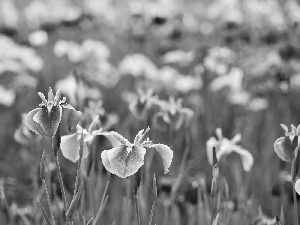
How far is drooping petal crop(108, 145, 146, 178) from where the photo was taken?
125 cm

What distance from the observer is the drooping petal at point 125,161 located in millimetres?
1248

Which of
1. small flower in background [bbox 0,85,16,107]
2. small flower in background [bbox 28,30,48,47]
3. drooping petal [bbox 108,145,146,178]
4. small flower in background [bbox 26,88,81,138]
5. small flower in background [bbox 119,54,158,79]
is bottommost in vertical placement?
drooping petal [bbox 108,145,146,178]

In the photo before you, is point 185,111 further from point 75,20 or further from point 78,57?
point 75,20

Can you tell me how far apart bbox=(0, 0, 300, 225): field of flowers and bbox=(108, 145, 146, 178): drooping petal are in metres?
0.09

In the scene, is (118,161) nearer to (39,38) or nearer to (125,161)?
(125,161)

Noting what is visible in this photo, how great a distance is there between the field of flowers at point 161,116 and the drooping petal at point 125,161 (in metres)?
0.09

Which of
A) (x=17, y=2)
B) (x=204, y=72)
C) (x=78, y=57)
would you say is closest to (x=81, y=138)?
(x=204, y=72)

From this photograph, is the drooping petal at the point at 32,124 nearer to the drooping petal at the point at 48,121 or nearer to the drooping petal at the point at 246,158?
the drooping petal at the point at 48,121

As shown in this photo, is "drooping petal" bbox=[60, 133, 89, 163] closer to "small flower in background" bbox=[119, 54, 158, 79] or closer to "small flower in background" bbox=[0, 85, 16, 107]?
"small flower in background" bbox=[0, 85, 16, 107]

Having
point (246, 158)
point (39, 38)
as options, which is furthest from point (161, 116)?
point (39, 38)

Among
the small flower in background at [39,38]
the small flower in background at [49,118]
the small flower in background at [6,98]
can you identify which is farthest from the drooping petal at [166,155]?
the small flower in background at [39,38]

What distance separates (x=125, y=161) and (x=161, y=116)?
706 millimetres

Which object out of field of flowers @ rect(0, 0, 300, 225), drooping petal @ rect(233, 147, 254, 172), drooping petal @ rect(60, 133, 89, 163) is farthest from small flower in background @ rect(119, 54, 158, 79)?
drooping petal @ rect(60, 133, 89, 163)

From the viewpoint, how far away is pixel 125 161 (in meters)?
1.26
